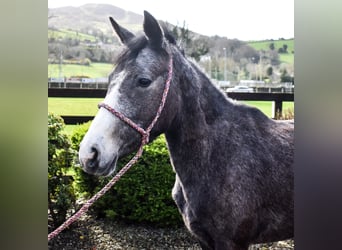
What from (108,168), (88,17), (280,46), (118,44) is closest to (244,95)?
(280,46)

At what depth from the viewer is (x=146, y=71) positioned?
7.70 ft

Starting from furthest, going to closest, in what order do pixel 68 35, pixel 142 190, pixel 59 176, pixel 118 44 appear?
pixel 59 176
pixel 142 190
pixel 68 35
pixel 118 44

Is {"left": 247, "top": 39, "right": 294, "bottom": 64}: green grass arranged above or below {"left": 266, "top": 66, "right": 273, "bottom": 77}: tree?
above

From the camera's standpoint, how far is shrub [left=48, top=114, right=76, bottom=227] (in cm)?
317

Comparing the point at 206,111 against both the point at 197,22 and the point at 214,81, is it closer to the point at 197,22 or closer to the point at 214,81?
the point at 214,81

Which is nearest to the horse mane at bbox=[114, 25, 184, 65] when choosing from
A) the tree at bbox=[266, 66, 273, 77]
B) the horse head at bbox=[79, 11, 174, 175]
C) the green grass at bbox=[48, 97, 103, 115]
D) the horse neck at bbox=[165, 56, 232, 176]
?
the horse head at bbox=[79, 11, 174, 175]

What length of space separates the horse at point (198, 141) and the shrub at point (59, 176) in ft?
2.95

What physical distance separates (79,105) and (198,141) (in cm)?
89

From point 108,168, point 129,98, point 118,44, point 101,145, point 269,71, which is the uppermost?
point 118,44

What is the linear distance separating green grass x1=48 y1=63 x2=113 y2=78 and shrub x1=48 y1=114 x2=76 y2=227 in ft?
1.46

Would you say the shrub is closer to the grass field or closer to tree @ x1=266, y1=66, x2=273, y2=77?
the grass field

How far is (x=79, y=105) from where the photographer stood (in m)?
2.90

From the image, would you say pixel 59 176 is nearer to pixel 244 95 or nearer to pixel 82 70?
pixel 82 70
